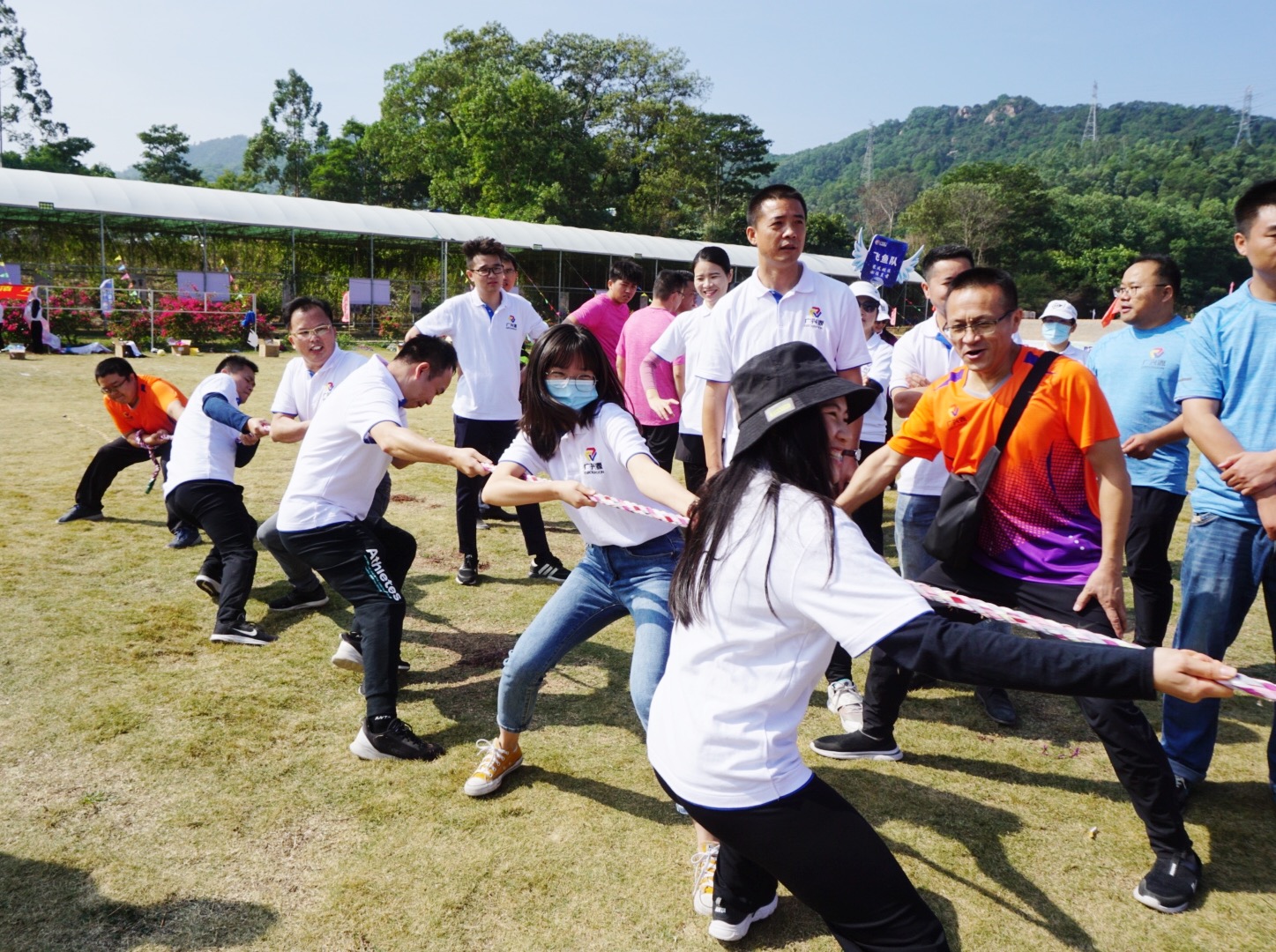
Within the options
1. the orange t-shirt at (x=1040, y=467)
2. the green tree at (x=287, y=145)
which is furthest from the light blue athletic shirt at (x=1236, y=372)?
the green tree at (x=287, y=145)

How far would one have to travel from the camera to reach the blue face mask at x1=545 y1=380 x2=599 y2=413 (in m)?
3.32

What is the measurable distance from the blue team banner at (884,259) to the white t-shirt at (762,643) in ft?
33.0

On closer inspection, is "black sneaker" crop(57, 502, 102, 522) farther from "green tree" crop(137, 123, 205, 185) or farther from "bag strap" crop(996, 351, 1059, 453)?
"green tree" crop(137, 123, 205, 185)

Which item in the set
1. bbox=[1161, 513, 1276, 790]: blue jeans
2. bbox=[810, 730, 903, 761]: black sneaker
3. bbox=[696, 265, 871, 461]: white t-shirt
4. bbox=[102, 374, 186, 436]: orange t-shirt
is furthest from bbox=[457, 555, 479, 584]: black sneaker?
bbox=[1161, 513, 1276, 790]: blue jeans

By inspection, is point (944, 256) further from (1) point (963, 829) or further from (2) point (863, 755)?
(1) point (963, 829)

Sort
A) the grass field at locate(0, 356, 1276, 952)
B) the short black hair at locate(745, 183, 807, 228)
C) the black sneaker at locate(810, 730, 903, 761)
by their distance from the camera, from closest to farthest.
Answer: the grass field at locate(0, 356, 1276, 952) → the black sneaker at locate(810, 730, 903, 761) → the short black hair at locate(745, 183, 807, 228)

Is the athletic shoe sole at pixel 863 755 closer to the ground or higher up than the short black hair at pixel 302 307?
closer to the ground

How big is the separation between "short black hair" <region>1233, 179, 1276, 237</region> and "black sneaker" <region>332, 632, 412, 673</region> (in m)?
4.18

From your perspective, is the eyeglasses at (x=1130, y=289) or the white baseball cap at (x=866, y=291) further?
the white baseball cap at (x=866, y=291)

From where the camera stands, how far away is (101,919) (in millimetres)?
2766

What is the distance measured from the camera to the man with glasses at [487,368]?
20.7 feet

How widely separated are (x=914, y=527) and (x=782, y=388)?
2.84m

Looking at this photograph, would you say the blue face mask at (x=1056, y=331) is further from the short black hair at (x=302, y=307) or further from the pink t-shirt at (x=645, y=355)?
the short black hair at (x=302, y=307)

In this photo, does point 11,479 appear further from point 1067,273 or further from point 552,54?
point 1067,273
